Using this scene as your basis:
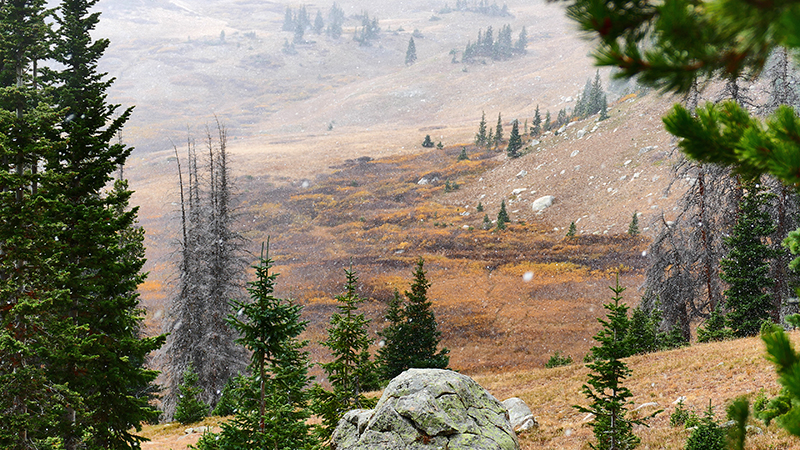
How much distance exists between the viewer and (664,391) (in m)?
13.6

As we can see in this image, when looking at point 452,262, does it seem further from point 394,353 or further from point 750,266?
point 750,266

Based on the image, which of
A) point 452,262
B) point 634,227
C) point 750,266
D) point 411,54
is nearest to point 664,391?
point 750,266

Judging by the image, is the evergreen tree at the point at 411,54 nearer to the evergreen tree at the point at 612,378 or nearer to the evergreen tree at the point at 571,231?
the evergreen tree at the point at 571,231

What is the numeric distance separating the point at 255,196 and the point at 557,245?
41849mm

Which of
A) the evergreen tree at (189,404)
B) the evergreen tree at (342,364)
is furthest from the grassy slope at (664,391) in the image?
the evergreen tree at (342,364)

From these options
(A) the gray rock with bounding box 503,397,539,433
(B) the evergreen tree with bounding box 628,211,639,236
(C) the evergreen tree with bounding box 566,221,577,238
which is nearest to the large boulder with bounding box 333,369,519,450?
(A) the gray rock with bounding box 503,397,539,433

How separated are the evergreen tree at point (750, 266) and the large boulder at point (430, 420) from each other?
12.3m

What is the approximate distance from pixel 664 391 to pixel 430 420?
9.46 metres

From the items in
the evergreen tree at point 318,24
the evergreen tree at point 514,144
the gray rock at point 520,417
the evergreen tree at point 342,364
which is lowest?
the gray rock at point 520,417

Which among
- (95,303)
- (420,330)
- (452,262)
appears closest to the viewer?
(95,303)

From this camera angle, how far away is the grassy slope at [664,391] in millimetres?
10891

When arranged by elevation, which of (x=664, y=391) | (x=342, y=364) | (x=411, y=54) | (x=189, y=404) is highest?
(x=411, y=54)

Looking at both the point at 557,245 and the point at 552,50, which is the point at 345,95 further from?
the point at 557,245

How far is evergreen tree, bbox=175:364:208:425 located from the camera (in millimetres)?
18281
